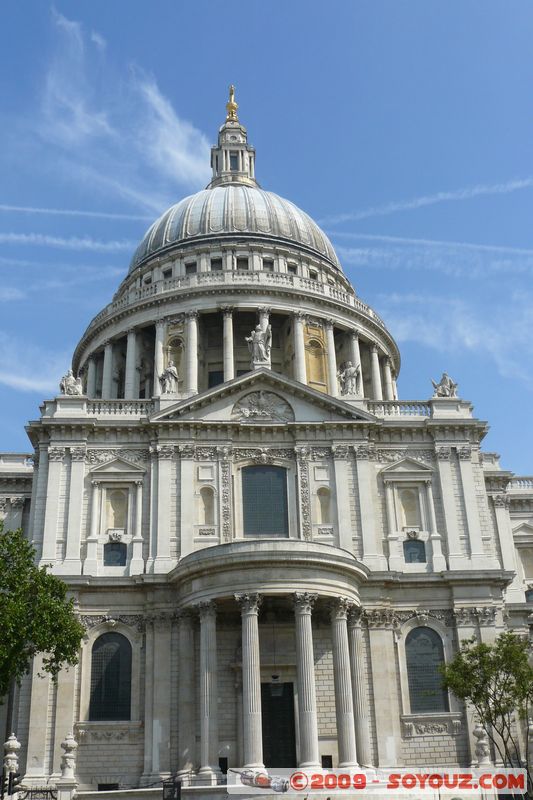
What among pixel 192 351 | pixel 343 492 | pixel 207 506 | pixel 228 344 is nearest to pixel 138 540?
A: pixel 207 506

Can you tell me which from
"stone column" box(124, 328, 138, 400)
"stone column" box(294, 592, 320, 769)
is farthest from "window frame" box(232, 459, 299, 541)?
"stone column" box(124, 328, 138, 400)

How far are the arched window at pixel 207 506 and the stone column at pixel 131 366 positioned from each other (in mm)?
17073

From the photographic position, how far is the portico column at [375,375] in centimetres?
6350

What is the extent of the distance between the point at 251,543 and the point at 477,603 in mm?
12107

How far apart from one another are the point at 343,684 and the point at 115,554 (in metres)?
12.5

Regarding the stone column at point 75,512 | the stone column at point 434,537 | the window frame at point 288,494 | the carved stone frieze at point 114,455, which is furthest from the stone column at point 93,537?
the stone column at point 434,537

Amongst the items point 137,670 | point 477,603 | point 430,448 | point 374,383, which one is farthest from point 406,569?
point 374,383

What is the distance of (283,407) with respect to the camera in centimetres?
4697

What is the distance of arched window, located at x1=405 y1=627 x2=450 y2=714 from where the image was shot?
41.8 metres

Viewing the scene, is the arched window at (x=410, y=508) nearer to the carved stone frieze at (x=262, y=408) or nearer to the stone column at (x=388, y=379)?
the carved stone frieze at (x=262, y=408)

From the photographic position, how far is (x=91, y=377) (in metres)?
65.7

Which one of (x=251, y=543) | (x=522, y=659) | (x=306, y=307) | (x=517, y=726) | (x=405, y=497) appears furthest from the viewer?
(x=306, y=307)

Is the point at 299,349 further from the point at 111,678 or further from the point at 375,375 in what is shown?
the point at 111,678

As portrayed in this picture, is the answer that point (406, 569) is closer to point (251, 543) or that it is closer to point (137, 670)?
point (251, 543)
